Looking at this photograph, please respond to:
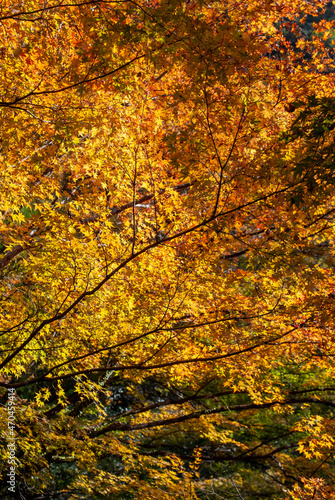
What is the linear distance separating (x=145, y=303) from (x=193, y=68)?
9.75ft

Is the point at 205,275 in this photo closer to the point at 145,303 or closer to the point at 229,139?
the point at 145,303

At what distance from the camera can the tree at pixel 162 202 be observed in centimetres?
258

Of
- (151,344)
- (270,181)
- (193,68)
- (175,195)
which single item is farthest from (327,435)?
(193,68)

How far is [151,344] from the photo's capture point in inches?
195

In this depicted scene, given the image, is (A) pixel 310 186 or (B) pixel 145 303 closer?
(A) pixel 310 186

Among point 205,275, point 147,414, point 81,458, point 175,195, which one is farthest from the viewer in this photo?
point 147,414

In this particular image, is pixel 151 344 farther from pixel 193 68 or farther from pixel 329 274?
pixel 193 68

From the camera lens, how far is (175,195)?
412 cm

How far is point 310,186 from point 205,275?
228 cm

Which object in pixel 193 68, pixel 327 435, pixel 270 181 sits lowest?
pixel 327 435

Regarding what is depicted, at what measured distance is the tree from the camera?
2584mm

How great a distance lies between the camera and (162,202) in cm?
439

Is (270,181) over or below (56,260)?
below

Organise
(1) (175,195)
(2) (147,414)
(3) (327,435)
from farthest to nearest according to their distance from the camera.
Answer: (2) (147,414)
(3) (327,435)
(1) (175,195)
